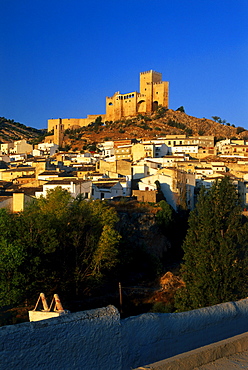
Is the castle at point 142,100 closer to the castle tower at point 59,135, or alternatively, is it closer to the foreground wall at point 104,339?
the castle tower at point 59,135

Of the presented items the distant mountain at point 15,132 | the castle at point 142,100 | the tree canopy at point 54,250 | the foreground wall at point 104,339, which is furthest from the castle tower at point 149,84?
the foreground wall at point 104,339

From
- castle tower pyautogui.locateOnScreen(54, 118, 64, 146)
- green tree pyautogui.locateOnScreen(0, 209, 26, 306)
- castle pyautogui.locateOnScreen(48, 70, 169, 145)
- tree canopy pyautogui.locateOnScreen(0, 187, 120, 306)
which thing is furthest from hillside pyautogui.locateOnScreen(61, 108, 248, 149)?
green tree pyautogui.locateOnScreen(0, 209, 26, 306)

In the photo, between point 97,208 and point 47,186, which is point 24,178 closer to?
point 47,186

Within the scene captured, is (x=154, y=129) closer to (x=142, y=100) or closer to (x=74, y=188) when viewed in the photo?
(x=142, y=100)

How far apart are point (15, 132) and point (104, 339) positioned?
10131 centimetres

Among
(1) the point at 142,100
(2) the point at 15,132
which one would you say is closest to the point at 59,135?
(1) the point at 142,100

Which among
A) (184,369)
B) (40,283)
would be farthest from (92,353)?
(40,283)

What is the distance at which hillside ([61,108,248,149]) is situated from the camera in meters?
73.1

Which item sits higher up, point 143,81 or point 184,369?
point 143,81

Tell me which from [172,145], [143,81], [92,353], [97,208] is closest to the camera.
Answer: [92,353]

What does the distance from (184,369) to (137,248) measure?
20.0 m

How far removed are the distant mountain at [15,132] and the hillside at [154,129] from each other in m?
15.1

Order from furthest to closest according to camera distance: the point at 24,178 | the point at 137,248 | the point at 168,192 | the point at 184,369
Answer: the point at 24,178 → the point at 168,192 → the point at 137,248 → the point at 184,369

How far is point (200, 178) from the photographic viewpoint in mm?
38125
